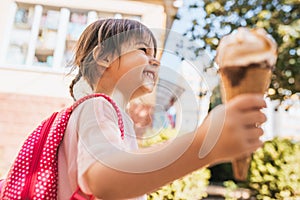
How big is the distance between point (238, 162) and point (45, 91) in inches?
175

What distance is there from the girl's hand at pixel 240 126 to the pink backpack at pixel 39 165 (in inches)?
8.3

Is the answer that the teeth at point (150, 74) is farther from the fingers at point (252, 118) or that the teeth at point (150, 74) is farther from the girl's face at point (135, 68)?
the fingers at point (252, 118)

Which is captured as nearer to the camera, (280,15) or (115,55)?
(115,55)

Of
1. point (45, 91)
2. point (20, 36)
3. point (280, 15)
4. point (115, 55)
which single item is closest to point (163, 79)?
point (115, 55)

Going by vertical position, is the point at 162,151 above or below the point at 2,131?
above

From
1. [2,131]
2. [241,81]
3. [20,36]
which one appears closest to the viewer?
[241,81]

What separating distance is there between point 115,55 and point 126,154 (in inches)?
9.4

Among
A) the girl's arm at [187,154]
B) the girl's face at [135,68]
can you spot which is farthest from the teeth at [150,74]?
the girl's arm at [187,154]

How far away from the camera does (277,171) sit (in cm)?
381

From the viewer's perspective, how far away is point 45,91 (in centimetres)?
452

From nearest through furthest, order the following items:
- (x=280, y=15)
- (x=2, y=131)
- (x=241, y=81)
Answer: (x=241, y=81)
(x=280, y=15)
(x=2, y=131)

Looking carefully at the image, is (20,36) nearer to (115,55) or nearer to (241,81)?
(115,55)

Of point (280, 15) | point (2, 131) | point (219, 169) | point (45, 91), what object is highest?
point (280, 15)

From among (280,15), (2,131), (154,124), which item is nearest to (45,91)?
(2,131)
